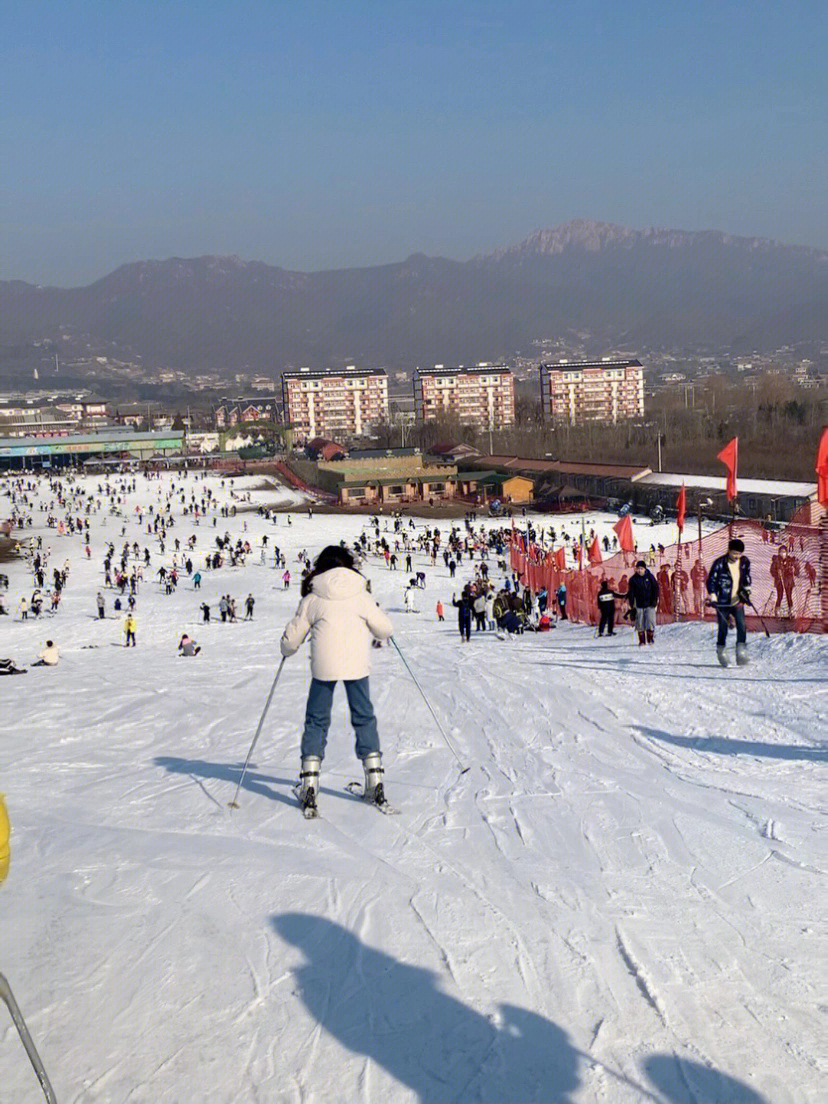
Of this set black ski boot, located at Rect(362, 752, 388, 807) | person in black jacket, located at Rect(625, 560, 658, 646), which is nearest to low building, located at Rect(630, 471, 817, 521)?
person in black jacket, located at Rect(625, 560, 658, 646)

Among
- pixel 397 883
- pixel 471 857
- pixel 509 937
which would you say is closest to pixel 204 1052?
pixel 509 937

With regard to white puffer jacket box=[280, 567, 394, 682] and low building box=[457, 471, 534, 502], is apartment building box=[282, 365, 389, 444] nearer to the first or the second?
low building box=[457, 471, 534, 502]

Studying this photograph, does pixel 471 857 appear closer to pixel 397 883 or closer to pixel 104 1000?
pixel 397 883

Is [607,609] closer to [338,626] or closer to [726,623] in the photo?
[726,623]

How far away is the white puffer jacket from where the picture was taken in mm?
4867

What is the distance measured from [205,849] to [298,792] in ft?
2.10

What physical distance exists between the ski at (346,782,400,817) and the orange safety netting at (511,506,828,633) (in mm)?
5343

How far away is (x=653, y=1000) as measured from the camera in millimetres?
2951

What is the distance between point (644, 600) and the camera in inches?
439

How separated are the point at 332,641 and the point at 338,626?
66mm

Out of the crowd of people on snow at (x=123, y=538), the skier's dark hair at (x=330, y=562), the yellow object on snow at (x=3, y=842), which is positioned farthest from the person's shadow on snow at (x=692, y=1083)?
the crowd of people on snow at (x=123, y=538)

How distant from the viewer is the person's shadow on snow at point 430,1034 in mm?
2625

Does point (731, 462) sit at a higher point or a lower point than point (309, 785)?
higher

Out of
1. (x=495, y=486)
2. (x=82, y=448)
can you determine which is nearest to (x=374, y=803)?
(x=495, y=486)
